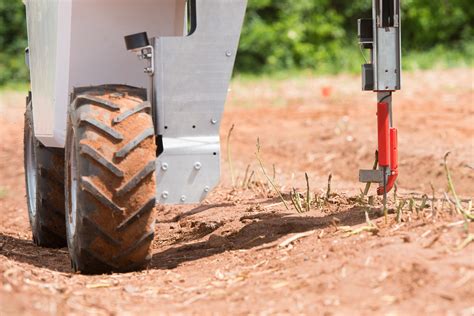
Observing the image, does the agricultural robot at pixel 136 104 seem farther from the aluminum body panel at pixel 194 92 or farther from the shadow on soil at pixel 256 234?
the shadow on soil at pixel 256 234

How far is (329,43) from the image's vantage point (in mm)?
23609

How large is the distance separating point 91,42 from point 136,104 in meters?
1.01

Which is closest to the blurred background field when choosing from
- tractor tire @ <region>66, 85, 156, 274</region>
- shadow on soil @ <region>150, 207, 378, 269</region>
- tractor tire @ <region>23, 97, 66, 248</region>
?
tractor tire @ <region>23, 97, 66, 248</region>

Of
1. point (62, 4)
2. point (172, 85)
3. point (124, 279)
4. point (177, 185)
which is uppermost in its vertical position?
point (62, 4)

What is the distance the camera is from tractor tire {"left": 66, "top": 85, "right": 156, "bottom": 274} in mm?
5203

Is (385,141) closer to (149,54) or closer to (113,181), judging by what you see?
(149,54)

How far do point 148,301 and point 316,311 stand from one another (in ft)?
2.86

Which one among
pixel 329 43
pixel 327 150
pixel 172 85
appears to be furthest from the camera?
pixel 329 43

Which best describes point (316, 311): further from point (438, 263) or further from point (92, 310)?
point (92, 310)

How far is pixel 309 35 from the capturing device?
23906 millimetres

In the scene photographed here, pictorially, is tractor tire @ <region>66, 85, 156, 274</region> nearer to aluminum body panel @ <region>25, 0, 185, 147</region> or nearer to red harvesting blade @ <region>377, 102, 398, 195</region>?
aluminum body panel @ <region>25, 0, 185, 147</region>

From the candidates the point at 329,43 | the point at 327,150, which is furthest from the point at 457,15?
the point at 327,150

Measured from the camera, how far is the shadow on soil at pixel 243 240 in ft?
19.4

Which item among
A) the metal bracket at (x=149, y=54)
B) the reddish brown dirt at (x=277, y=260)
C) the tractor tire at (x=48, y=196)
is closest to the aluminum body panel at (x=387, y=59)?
the reddish brown dirt at (x=277, y=260)
